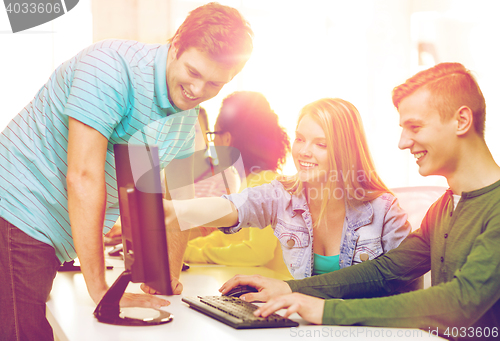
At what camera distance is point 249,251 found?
56.6 inches

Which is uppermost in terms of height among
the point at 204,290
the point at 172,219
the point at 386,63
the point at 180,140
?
the point at 386,63

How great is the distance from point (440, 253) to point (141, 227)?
70 centimetres

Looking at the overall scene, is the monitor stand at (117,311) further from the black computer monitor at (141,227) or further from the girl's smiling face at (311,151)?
the girl's smiling face at (311,151)

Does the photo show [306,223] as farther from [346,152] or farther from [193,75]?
[193,75]

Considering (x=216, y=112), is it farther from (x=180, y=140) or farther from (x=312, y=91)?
(x=312, y=91)

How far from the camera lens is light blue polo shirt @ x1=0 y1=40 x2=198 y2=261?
87 centimetres

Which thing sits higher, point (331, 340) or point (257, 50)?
point (257, 50)

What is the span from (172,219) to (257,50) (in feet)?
4.77

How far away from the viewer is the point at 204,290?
1.08m

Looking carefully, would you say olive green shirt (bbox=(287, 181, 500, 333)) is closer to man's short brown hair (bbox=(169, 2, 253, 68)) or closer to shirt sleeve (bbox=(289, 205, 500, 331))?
shirt sleeve (bbox=(289, 205, 500, 331))

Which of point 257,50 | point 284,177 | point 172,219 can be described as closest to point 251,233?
point 284,177

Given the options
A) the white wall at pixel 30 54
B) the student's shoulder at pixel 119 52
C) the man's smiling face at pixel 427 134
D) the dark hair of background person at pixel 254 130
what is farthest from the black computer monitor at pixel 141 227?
the white wall at pixel 30 54

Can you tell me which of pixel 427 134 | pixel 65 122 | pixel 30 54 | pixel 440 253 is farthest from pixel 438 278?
pixel 30 54

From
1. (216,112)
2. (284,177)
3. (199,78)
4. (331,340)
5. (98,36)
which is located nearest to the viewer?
(331,340)
